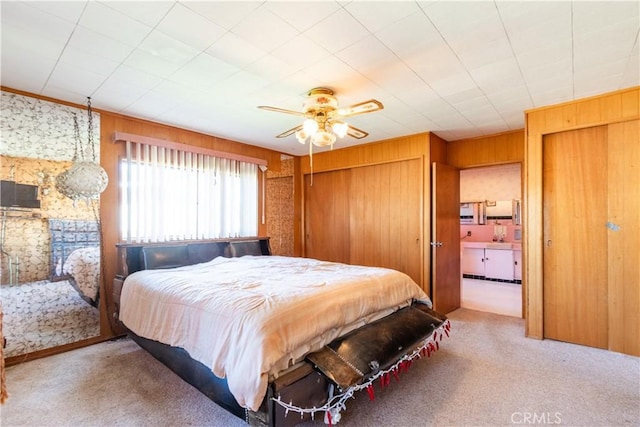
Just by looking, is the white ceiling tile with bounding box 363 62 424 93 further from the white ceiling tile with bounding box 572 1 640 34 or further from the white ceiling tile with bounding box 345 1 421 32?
the white ceiling tile with bounding box 572 1 640 34

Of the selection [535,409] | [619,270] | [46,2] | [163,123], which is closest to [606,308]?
[619,270]

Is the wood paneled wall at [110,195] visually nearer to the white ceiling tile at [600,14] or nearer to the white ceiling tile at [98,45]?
the white ceiling tile at [98,45]

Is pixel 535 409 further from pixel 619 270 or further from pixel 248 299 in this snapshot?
pixel 248 299

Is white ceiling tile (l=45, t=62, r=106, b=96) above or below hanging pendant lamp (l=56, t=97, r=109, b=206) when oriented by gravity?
above

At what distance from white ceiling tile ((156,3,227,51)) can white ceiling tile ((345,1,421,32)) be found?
0.87 m

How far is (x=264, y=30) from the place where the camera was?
2.06 meters

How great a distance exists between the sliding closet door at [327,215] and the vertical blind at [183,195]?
3.79 ft


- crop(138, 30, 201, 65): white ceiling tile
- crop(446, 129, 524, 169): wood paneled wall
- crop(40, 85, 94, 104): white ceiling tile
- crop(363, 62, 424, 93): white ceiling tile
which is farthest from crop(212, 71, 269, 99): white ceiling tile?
crop(446, 129, 524, 169): wood paneled wall

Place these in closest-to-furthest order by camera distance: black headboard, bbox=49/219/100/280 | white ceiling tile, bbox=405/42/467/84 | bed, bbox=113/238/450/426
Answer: bed, bbox=113/238/450/426 → white ceiling tile, bbox=405/42/467/84 → black headboard, bbox=49/219/100/280

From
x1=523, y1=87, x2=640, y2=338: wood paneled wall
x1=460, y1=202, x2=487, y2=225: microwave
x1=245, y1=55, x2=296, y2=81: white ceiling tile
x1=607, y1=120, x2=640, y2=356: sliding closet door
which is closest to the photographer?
x1=245, y1=55, x2=296, y2=81: white ceiling tile

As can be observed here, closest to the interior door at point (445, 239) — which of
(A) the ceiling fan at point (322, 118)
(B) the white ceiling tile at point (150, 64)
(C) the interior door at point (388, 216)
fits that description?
(C) the interior door at point (388, 216)

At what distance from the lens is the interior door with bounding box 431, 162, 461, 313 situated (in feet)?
14.0

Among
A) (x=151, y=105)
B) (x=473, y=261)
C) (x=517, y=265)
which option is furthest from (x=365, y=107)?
(x=473, y=261)

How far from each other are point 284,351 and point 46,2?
2.44 meters
